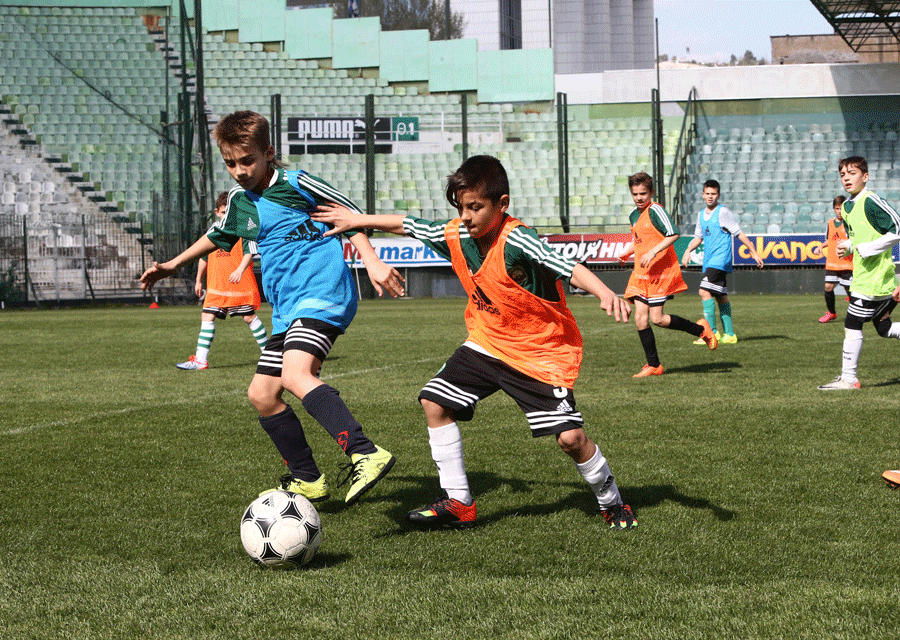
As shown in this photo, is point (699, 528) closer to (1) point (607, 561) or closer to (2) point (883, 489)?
(1) point (607, 561)

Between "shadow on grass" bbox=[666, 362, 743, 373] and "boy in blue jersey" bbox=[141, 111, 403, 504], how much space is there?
6.10 m

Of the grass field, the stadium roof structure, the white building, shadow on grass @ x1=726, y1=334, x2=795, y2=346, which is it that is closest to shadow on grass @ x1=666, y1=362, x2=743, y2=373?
the grass field

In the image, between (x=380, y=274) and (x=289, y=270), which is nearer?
(x=380, y=274)

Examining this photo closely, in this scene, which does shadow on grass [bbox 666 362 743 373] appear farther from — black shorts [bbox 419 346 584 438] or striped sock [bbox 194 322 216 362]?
black shorts [bbox 419 346 584 438]

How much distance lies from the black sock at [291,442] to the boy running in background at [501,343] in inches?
28.3

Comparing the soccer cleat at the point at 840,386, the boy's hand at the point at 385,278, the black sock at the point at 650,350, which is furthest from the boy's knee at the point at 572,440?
the black sock at the point at 650,350

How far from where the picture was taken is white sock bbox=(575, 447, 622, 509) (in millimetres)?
4094

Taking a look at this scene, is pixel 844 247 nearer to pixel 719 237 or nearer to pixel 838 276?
pixel 719 237

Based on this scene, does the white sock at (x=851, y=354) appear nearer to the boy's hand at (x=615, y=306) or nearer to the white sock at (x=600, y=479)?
the white sock at (x=600, y=479)

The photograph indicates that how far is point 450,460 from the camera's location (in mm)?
4227

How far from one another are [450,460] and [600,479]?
639 millimetres

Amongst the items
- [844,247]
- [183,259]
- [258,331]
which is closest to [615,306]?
[183,259]

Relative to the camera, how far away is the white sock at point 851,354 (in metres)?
8.49

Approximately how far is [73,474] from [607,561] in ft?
10.2
